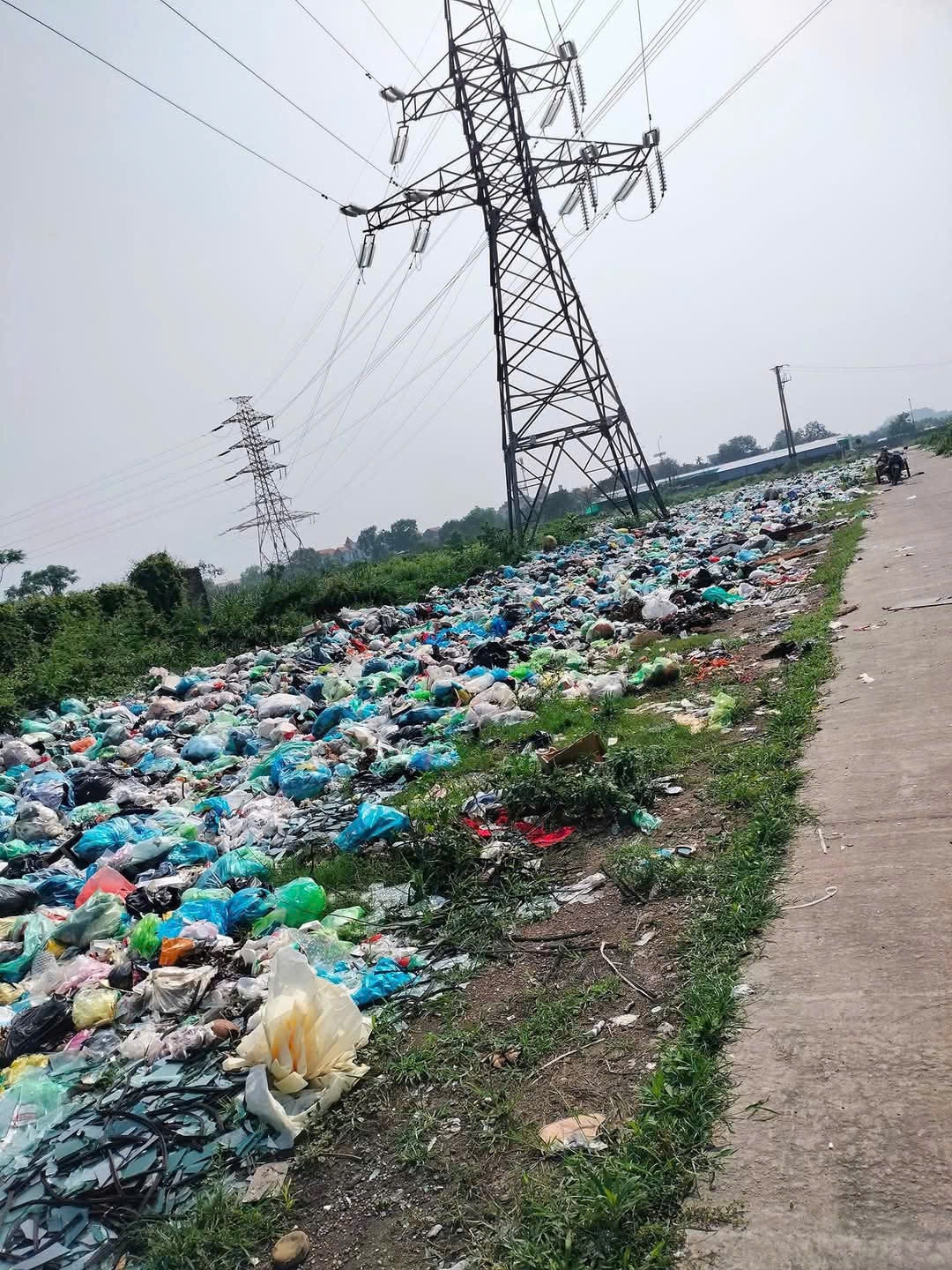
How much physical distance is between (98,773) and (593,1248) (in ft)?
23.7

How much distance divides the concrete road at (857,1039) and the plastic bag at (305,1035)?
3.99 ft

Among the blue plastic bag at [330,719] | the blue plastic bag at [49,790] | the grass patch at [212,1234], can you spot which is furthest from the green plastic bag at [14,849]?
the grass patch at [212,1234]

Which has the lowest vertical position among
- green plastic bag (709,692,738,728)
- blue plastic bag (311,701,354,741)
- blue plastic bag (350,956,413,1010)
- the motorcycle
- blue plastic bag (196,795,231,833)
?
blue plastic bag (350,956,413,1010)

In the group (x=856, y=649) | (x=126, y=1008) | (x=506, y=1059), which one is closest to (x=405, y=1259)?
(x=506, y=1059)

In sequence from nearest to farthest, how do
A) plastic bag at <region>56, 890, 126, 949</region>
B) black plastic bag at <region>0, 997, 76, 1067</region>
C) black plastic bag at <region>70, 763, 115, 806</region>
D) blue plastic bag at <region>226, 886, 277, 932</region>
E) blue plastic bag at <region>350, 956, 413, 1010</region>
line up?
blue plastic bag at <region>350, 956, 413, 1010</region> → black plastic bag at <region>0, 997, 76, 1067</region> → blue plastic bag at <region>226, 886, 277, 932</region> → plastic bag at <region>56, 890, 126, 949</region> → black plastic bag at <region>70, 763, 115, 806</region>

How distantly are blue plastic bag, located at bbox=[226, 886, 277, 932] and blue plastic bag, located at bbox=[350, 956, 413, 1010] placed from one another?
101 centimetres

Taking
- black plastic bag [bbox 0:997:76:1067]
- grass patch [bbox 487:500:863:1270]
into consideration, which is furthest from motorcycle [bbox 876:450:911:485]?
black plastic bag [bbox 0:997:76:1067]

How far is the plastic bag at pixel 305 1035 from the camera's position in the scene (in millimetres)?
2555

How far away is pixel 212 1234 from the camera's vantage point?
2072mm

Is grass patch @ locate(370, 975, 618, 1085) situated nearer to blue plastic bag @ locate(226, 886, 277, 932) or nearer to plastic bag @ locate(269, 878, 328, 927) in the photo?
plastic bag @ locate(269, 878, 328, 927)

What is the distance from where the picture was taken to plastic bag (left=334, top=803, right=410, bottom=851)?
14.6ft

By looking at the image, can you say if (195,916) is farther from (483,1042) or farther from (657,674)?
(657,674)

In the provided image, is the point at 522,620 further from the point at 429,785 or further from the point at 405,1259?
the point at 405,1259

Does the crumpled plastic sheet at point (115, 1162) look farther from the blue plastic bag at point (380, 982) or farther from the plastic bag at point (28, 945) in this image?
the plastic bag at point (28, 945)
